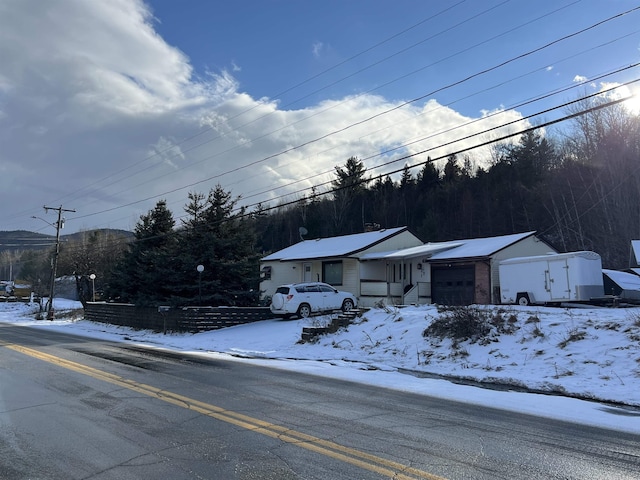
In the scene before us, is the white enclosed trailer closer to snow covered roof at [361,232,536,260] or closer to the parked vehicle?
snow covered roof at [361,232,536,260]

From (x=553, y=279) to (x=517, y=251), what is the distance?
21.7ft

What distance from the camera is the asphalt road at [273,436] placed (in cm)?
490

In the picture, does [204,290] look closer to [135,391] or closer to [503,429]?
[135,391]

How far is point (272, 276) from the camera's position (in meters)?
35.2

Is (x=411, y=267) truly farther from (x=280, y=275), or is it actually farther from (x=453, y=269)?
(x=280, y=275)

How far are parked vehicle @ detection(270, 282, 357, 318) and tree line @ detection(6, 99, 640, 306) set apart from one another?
156 inches

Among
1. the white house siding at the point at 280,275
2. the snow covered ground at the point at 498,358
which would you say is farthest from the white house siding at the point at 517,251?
the white house siding at the point at 280,275

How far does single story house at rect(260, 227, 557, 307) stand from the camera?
2695 centimetres

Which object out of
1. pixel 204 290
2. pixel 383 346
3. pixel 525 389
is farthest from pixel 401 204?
pixel 525 389

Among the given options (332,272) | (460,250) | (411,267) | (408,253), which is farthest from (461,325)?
(332,272)

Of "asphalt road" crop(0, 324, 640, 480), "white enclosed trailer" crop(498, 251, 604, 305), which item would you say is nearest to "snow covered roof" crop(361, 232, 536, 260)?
"white enclosed trailer" crop(498, 251, 604, 305)

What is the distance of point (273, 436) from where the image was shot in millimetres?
6023

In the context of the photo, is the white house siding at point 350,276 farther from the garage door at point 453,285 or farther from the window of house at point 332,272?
the garage door at point 453,285

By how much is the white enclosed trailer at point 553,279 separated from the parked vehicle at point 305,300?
8007 millimetres
